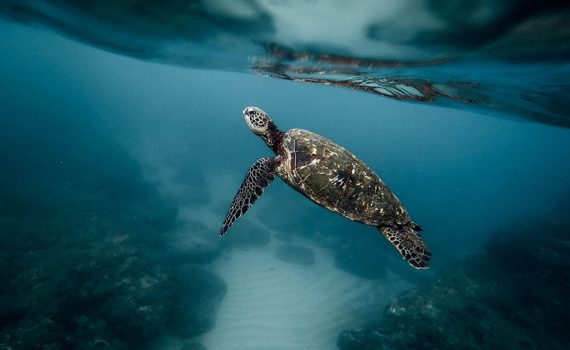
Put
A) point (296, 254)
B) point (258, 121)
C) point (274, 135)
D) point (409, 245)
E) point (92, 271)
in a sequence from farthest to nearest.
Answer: point (296, 254), point (92, 271), point (274, 135), point (258, 121), point (409, 245)

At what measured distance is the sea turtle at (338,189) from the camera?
16.5 ft

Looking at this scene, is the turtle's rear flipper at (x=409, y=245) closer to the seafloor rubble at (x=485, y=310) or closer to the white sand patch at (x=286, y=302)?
the seafloor rubble at (x=485, y=310)

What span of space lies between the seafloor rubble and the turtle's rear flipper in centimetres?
702

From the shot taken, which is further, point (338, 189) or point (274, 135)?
point (274, 135)

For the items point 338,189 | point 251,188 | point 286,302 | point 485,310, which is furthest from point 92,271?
point 485,310

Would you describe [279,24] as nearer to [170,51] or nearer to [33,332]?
[170,51]

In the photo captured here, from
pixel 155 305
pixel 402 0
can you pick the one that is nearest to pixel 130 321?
pixel 155 305

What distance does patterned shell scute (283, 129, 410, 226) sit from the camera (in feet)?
16.5

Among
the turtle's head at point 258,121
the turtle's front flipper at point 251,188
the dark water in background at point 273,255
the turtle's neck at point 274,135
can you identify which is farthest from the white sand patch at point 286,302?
the turtle's head at point 258,121

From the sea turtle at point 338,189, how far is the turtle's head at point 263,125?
81cm

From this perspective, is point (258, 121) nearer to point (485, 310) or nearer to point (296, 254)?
point (485, 310)

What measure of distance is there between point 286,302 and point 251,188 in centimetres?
1084

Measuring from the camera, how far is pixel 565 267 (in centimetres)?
1474

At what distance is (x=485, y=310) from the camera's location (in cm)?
1191
